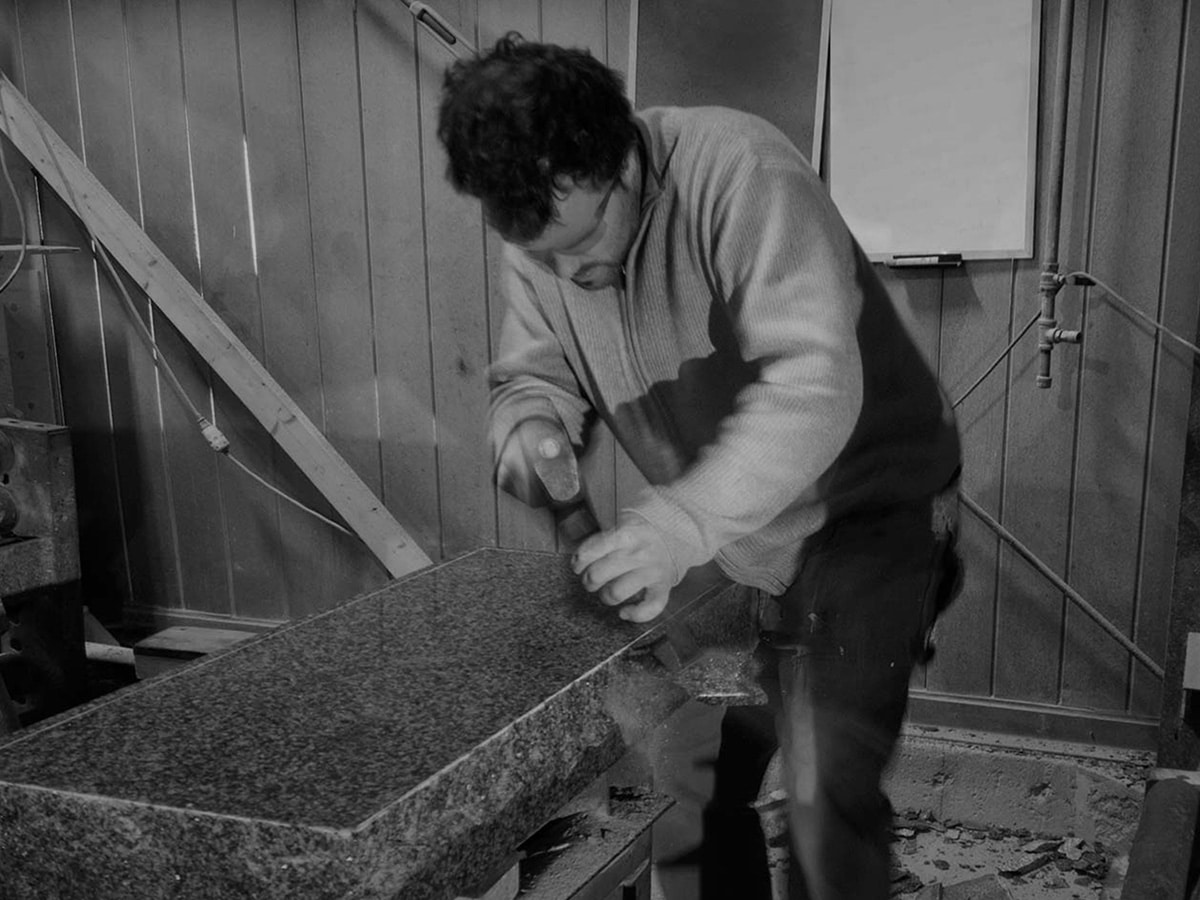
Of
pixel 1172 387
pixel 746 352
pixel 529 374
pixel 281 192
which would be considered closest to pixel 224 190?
pixel 281 192

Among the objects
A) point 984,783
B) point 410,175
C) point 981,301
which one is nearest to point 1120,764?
point 984,783

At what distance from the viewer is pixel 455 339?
178 centimetres

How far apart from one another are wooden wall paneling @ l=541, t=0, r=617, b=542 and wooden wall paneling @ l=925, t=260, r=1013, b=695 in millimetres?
508

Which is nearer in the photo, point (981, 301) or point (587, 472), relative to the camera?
point (587, 472)

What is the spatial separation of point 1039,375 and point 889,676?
57 cm

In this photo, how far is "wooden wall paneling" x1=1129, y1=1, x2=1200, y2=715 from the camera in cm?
147

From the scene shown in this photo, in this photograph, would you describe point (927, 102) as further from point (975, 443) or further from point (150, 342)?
point (150, 342)

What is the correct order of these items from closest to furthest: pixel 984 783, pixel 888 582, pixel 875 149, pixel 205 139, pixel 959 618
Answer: pixel 888 582 → pixel 875 149 → pixel 984 783 → pixel 959 618 → pixel 205 139

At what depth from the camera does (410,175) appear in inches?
69.4

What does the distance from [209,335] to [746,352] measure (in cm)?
125

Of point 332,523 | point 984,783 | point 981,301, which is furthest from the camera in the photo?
point 332,523

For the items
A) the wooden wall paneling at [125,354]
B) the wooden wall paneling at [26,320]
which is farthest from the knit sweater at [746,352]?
the wooden wall paneling at [26,320]

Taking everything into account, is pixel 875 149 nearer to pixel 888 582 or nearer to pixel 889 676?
pixel 888 582

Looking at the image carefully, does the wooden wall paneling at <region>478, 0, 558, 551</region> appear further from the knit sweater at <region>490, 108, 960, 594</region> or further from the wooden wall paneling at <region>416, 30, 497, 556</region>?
the knit sweater at <region>490, 108, 960, 594</region>
